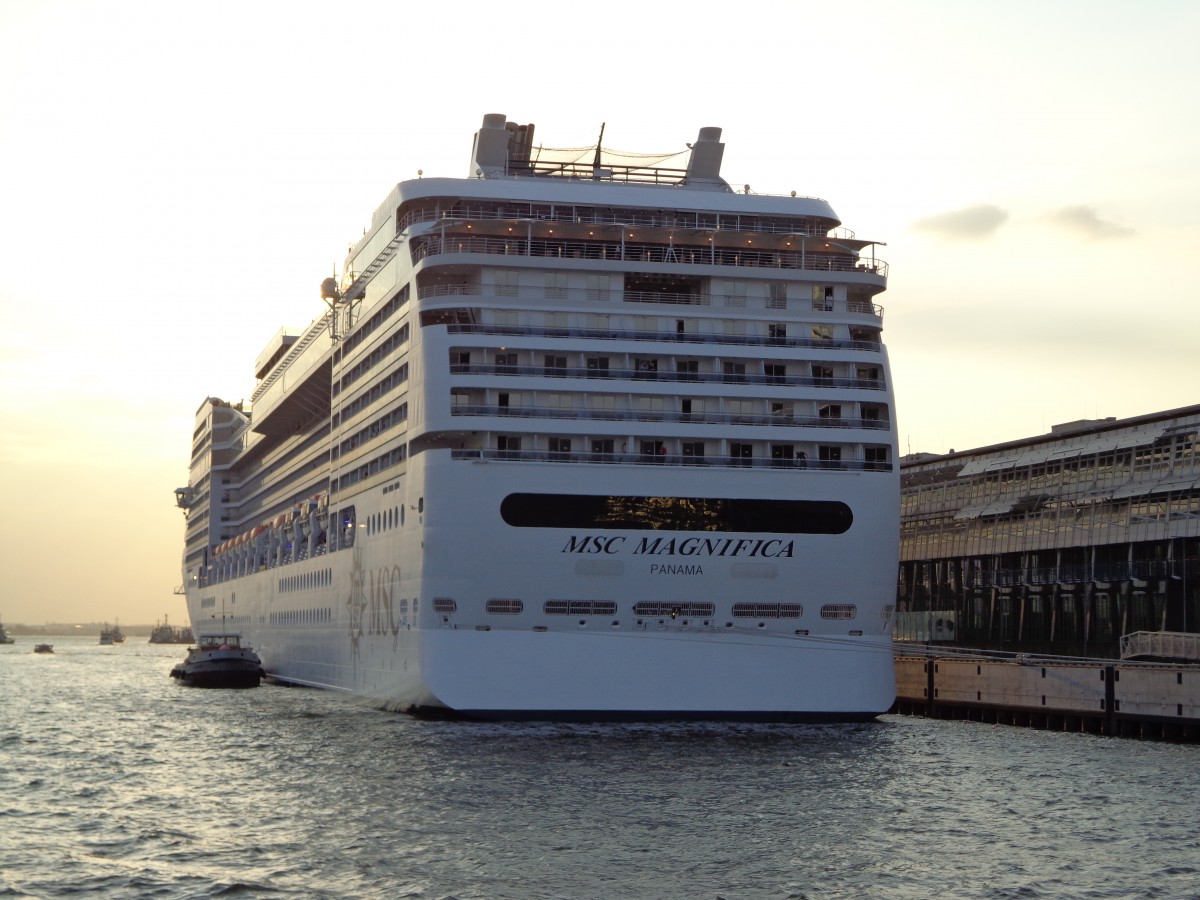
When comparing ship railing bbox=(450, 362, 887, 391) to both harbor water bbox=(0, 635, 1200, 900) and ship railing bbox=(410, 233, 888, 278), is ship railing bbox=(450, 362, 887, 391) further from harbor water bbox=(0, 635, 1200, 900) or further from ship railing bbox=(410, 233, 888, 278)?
harbor water bbox=(0, 635, 1200, 900)

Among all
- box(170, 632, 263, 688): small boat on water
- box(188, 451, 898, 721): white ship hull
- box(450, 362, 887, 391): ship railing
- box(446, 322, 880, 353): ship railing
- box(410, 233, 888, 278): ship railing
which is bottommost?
box(170, 632, 263, 688): small boat on water

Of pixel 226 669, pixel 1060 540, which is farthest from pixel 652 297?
pixel 226 669

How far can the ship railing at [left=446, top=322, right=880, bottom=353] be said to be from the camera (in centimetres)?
4678

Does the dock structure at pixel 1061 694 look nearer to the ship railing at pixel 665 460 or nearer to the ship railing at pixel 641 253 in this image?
the ship railing at pixel 665 460

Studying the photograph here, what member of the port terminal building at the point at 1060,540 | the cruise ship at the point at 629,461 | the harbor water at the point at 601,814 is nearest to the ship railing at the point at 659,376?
the cruise ship at the point at 629,461

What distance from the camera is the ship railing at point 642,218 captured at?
50750 millimetres

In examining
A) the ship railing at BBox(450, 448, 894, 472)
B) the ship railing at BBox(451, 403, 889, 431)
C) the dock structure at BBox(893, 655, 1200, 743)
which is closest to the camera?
the dock structure at BBox(893, 655, 1200, 743)

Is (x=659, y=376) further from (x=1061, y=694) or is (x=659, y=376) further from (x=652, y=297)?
(x=1061, y=694)

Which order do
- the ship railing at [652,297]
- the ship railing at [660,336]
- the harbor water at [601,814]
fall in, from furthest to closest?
1. the ship railing at [652,297]
2. the ship railing at [660,336]
3. the harbor water at [601,814]

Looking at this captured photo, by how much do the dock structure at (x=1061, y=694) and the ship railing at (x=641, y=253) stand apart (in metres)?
14.4

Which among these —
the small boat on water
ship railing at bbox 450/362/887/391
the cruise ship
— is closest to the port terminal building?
the cruise ship

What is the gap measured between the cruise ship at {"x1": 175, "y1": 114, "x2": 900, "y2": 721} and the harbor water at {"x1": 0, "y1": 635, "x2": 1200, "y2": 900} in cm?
199

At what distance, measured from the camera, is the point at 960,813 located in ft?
105

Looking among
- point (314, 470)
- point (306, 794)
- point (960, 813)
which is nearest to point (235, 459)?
point (314, 470)
